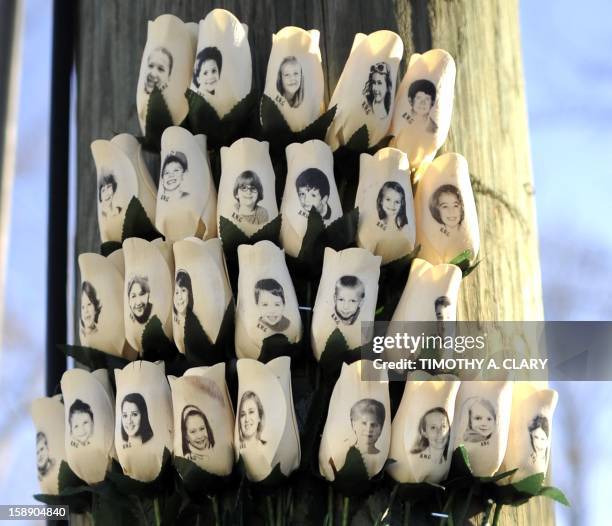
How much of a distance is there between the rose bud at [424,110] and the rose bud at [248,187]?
133 mm

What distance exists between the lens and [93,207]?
131 cm

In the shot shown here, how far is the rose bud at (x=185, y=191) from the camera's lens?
45.6 inches

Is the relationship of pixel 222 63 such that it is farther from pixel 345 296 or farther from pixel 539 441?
pixel 539 441

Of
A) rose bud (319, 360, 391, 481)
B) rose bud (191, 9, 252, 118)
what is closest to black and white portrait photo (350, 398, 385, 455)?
rose bud (319, 360, 391, 481)

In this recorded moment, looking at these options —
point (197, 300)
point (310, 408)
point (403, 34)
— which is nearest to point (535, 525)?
point (310, 408)

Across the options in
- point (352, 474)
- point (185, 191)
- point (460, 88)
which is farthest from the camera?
point (460, 88)

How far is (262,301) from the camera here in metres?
1.09

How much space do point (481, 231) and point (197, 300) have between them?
11.9 inches

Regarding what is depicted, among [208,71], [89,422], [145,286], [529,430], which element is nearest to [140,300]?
[145,286]

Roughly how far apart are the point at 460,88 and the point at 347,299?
300mm

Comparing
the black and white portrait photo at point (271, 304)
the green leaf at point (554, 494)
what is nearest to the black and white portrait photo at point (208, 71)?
the black and white portrait photo at point (271, 304)

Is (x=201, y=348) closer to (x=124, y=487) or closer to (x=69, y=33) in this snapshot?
(x=124, y=487)

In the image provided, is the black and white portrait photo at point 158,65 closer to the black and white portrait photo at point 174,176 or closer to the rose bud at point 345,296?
the black and white portrait photo at point 174,176

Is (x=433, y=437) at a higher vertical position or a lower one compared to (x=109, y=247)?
lower
